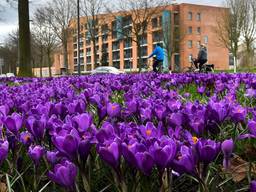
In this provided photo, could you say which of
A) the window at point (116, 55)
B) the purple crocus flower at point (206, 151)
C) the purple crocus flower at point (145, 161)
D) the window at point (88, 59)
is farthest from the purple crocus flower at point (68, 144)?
the window at point (88, 59)

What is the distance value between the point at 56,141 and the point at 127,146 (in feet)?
0.80

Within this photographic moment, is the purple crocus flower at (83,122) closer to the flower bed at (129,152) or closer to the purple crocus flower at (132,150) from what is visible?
the flower bed at (129,152)

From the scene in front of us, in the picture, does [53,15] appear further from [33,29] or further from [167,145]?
[167,145]

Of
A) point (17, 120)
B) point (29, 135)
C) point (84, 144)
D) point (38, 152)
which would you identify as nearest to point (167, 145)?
point (84, 144)

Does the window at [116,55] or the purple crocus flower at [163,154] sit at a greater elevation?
the window at [116,55]

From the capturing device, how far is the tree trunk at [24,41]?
2000cm

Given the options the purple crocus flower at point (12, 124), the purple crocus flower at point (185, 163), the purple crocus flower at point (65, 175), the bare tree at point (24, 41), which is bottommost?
the purple crocus flower at point (65, 175)

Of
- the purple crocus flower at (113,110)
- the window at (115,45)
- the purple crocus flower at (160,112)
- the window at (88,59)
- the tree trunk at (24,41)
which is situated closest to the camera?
the purple crocus flower at (160,112)

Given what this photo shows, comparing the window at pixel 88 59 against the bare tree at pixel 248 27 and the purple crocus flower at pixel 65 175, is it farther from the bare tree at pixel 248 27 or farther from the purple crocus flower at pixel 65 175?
the purple crocus flower at pixel 65 175

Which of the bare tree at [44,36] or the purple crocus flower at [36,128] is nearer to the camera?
the purple crocus flower at [36,128]

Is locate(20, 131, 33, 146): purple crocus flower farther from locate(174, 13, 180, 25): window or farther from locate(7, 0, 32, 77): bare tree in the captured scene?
locate(174, 13, 180, 25): window

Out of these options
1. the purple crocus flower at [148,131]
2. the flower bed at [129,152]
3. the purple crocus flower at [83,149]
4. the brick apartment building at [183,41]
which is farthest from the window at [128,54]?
the purple crocus flower at [83,149]

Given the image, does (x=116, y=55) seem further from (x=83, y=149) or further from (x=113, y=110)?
(x=83, y=149)

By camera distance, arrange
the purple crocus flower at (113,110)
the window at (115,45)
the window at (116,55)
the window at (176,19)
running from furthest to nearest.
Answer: the window at (115,45)
the window at (116,55)
the window at (176,19)
the purple crocus flower at (113,110)
